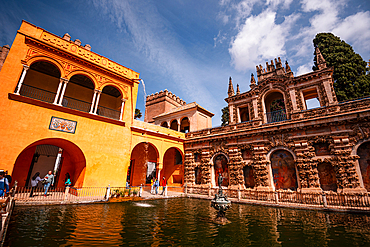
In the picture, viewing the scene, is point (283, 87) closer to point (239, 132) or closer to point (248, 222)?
point (239, 132)

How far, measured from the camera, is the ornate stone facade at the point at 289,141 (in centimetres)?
1257

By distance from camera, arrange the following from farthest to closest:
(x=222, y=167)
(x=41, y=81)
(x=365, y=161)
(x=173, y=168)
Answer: (x=173, y=168) → (x=222, y=167) → (x=41, y=81) → (x=365, y=161)

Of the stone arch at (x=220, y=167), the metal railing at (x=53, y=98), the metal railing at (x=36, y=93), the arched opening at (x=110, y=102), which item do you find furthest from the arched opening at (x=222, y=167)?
the metal railing at (x=36, y=93)

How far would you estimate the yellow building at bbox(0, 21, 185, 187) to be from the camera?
11781 millimetres

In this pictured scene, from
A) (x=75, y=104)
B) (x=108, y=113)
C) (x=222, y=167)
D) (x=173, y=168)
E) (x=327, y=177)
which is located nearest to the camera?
(x=327, y=177)

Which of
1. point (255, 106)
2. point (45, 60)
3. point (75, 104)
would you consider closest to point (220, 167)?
point (255, 106)

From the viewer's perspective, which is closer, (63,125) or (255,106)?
(63,125)

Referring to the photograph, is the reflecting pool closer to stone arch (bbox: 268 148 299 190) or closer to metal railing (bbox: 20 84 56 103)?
stone arch (bbox: 268 148 299 190)

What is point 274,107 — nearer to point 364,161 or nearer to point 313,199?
point 364,161

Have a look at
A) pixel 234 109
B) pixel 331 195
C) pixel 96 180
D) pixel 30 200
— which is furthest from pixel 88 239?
pixel 234 109

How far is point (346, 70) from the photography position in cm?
2238

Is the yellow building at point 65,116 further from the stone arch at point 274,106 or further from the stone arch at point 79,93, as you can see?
the stone arch at point 274,106

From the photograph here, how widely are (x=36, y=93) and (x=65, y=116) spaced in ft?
14.1

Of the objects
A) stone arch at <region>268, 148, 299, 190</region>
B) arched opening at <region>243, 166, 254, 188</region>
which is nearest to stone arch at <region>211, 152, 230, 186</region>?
arched opening at <region>243, 166, 254, 188</region>
